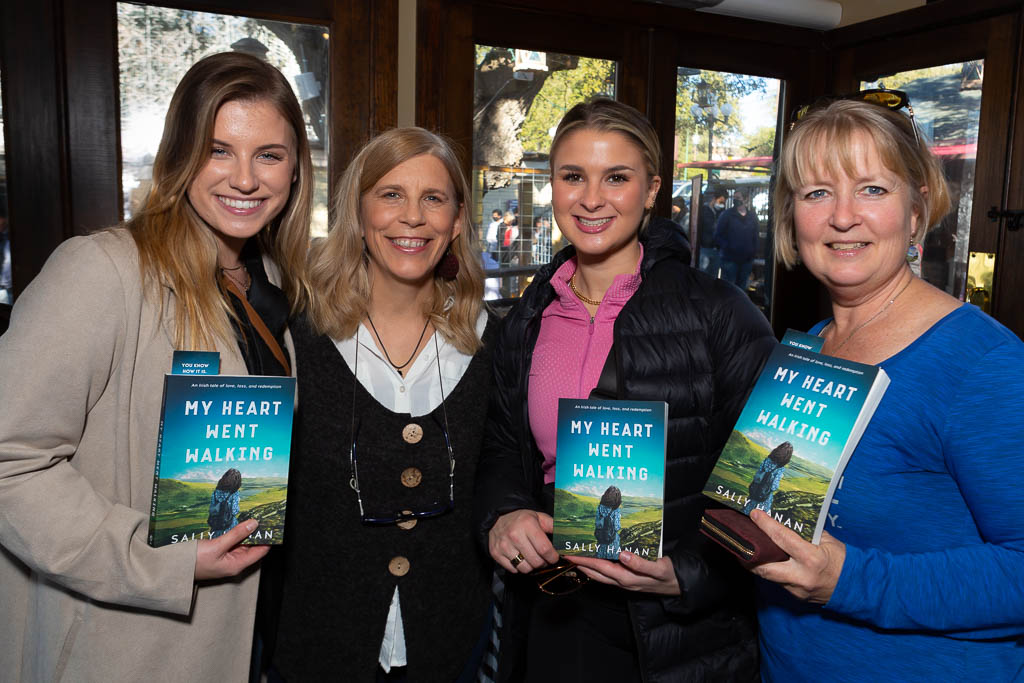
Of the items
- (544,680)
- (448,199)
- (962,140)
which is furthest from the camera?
(962,140)

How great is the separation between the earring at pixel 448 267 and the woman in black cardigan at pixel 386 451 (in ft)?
0.38

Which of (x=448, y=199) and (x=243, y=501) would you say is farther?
(x=448, y=199)

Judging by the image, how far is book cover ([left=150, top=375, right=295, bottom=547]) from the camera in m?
1.19

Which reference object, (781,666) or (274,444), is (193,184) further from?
(781,666)

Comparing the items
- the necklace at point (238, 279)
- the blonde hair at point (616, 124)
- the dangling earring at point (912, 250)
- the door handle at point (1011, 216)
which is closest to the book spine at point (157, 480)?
the necklace at point (238, 279)

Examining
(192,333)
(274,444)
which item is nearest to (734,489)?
(274,444)

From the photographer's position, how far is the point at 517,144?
366 cm

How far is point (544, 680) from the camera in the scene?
164 cm

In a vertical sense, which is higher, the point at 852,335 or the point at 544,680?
the point at 852,335

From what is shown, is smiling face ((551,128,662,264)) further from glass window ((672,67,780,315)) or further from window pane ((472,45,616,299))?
glass window ((672,67,780,315))

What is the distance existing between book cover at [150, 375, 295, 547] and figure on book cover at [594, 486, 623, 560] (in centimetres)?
55

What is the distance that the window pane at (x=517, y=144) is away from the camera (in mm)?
3555

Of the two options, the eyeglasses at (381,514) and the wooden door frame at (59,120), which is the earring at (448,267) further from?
the wooden door frame at (59,120)

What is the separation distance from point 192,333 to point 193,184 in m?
0.32
